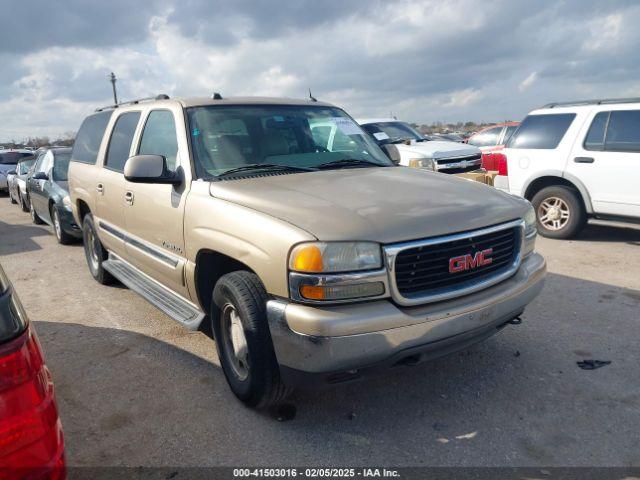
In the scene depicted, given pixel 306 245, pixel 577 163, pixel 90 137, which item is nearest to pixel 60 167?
pixel 90 137

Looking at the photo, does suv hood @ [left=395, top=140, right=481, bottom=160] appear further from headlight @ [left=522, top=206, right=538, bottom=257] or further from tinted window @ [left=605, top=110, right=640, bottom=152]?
headlight @ [left=522, top=206, right=538, bottom=257]

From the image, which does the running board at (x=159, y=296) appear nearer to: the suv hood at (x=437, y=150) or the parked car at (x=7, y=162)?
the suv hood at (x=437, y=150)

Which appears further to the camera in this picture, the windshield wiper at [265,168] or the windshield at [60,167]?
the windshield at [60,167]

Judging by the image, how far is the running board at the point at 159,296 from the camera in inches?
141

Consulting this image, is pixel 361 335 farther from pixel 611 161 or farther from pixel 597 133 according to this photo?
pixel 597 133

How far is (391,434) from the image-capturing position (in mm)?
2859

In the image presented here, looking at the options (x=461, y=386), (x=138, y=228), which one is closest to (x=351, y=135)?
(x=138, y=228)

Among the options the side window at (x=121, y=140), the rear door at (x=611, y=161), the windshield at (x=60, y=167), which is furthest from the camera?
the windshield at (x=60, y=167)

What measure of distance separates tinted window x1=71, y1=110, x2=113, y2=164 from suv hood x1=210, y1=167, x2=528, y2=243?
2858 mm

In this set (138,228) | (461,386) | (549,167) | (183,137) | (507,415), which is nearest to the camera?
(507,415)

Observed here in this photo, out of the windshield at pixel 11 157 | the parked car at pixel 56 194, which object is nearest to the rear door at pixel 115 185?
the parked car at pixel 56 194

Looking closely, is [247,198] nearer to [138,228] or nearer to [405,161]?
[138,228]

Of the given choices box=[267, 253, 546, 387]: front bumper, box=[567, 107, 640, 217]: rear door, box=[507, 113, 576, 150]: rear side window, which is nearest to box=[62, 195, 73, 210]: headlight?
box=[267, 253, 546, 387]: front bumper

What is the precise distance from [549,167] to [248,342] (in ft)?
19.5
